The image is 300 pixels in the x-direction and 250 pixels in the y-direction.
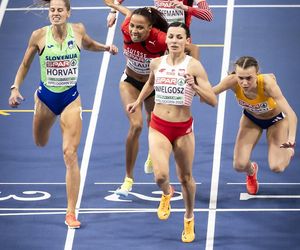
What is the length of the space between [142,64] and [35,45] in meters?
1.46

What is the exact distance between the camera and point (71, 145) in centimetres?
1509

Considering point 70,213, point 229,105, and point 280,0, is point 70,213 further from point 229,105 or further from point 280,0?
point 280,0

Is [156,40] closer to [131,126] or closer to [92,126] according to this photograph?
[131,126]

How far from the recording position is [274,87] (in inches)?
595

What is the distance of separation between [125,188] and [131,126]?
30.9 inches

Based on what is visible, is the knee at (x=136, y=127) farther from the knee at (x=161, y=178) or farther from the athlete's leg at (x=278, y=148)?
the athlete's leg at (x=278, y=148)

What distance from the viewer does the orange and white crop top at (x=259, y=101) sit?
15258 mm

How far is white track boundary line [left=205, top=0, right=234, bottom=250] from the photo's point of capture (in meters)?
15.3

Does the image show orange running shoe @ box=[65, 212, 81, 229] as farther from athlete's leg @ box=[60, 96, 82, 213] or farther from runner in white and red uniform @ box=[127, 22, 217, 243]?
runner in white and red uniform @ box=[127, 22, 217, 243]

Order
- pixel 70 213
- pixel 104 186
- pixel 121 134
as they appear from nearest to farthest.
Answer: pixel 70 213
pixel 104 186
pixel 121 134

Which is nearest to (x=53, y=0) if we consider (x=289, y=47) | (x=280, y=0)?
(x=289, y=47)

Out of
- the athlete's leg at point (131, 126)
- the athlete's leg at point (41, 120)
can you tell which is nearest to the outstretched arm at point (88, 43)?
the athlete's leg at point (131, 126)

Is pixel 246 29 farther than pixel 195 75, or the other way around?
pixel 246 29

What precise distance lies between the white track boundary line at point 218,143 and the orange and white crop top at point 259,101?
1270mm
